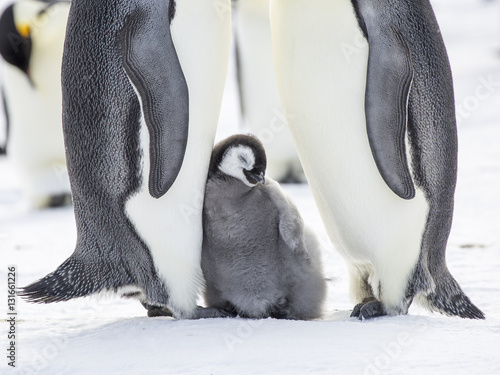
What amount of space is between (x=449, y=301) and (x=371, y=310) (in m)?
0.34

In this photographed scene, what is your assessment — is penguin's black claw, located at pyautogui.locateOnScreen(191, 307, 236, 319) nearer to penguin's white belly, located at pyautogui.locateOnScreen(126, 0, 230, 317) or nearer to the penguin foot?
penguin's white belly, located at pyautogui.locateOnScreen(126, 0, 230, 317)

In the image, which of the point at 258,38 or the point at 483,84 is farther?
the point at 483,84

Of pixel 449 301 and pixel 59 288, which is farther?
pixel 449 301

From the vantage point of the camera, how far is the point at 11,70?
5488 mm

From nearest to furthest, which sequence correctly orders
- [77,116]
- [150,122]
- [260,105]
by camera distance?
1. [150,122]
2. [77,116]
3. [260,105]

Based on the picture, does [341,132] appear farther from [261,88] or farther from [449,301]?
[261,88]

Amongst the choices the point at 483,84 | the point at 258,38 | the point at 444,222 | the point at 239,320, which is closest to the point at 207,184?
the point at 239,320

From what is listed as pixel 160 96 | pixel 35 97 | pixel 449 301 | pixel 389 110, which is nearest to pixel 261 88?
pixel 35 97

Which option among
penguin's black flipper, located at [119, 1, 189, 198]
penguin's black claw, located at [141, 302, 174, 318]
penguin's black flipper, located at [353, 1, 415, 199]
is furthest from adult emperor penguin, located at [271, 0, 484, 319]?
penguin's black claw, located at [141, 302, 174, 318]

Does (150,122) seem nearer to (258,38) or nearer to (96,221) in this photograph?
(96,221)

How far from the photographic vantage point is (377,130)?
2.36 m

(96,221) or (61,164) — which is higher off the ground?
(61,164)

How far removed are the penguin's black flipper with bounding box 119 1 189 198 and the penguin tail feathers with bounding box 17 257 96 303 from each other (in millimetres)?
413

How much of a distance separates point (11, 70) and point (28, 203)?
0.96m
